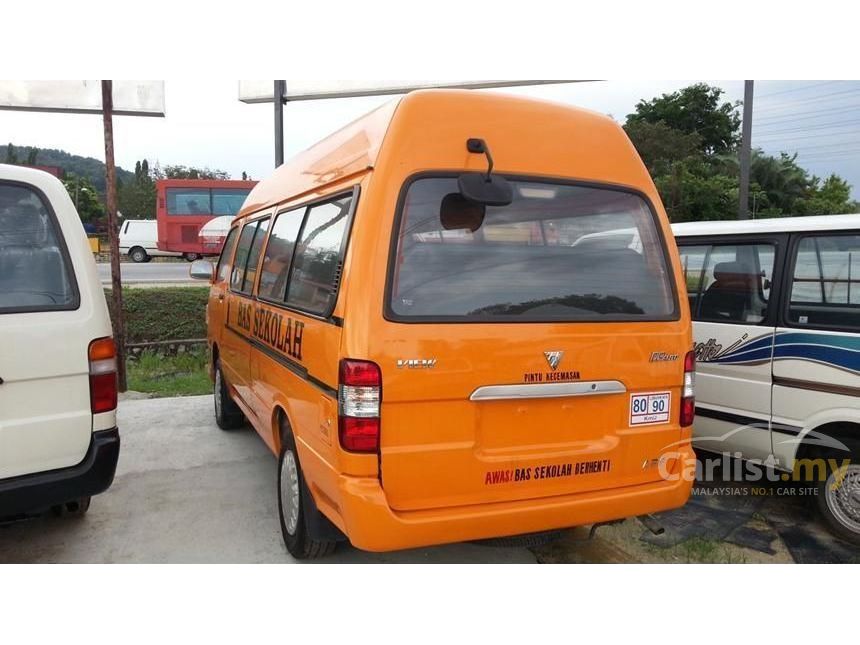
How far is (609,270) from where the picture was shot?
2975 mm

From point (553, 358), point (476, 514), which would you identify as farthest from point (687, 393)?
point (476, 514)

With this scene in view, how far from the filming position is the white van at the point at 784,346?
3.72m

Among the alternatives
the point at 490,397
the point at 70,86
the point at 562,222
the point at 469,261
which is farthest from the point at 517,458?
the point at 70,86

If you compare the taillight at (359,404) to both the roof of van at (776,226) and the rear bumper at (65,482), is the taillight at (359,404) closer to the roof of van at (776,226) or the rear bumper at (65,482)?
the rear bumper at (65,482)

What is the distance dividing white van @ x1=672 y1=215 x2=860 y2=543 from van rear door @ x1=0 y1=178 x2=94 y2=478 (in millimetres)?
4001

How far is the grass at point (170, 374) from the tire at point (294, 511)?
13.8 feet

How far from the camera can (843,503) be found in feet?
12.5

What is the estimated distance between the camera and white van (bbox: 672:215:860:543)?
372 centimetres

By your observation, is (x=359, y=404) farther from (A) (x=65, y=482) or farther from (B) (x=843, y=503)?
(B) (x=843, y=503)

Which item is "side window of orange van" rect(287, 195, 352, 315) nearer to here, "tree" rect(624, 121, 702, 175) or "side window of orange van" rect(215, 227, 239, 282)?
"side window of orange van" rect(215, 227, 239, 282)

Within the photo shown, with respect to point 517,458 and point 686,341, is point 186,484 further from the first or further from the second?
point 686,341

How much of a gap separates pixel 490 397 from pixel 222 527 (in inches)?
85.7

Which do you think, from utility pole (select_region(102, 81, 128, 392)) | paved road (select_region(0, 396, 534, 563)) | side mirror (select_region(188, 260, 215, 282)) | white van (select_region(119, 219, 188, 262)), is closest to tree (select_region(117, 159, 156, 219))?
white van (select_region(119, 219, 188, 262))

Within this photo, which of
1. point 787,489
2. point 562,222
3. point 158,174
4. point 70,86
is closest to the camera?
point 562,222
